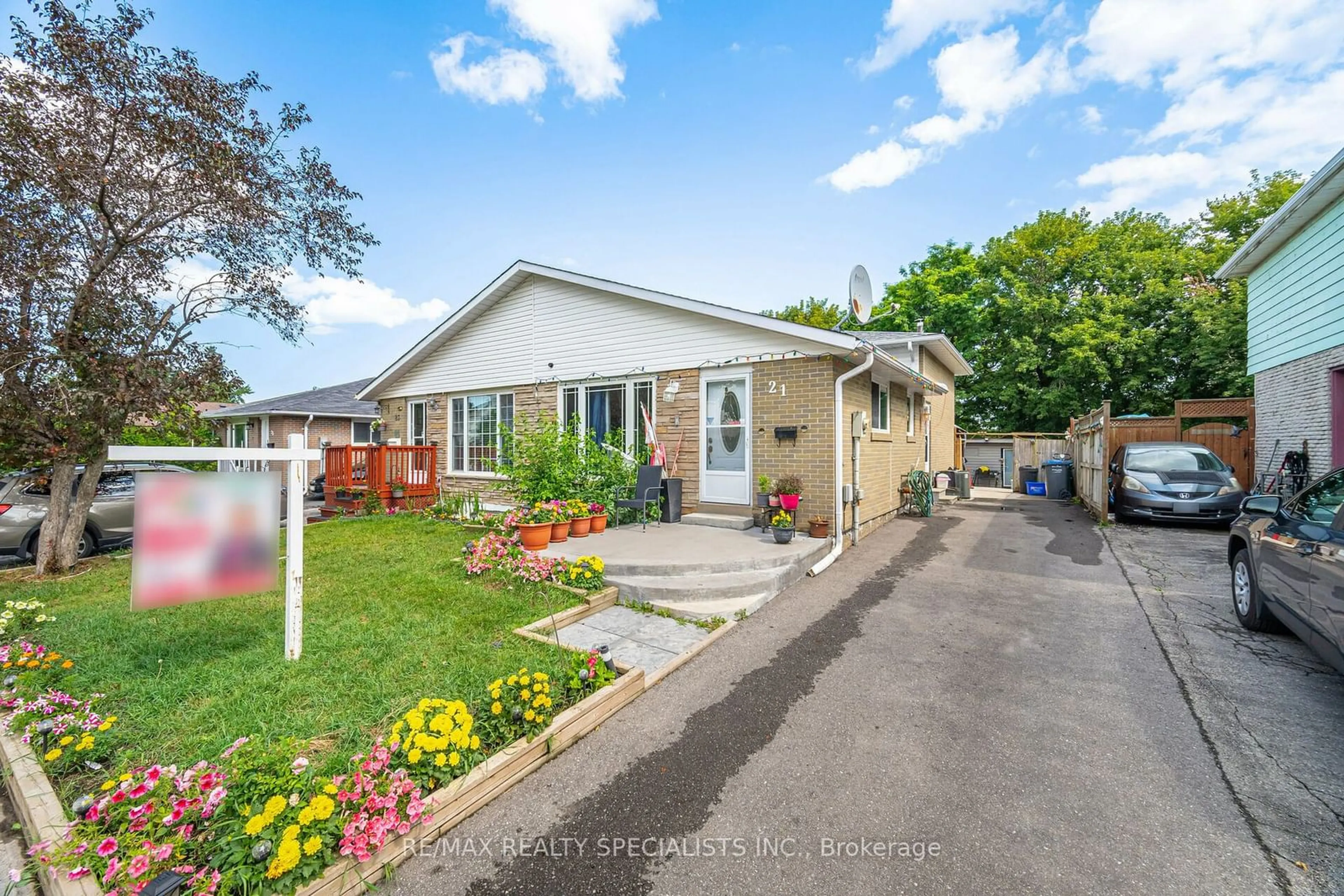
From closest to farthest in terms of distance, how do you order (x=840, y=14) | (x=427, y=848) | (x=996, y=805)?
(x=427, y=848) < (x=996, y=805) < (x=840, y=14)

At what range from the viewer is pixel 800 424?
7602 millimetres

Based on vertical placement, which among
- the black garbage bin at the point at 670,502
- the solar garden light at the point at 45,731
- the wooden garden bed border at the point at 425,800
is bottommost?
the wooden garden bed border at the point at 425,800

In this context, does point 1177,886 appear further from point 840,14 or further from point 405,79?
point 405,79

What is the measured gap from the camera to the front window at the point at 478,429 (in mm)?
11523

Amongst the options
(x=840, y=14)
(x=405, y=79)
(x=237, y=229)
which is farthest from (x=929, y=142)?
(x=237, y=229)

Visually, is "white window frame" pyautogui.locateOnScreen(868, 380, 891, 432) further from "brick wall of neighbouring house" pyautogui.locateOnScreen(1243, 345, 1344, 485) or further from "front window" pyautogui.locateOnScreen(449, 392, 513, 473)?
"front window" pyautogui.locateOnScreen(449, 392, 513, 473)

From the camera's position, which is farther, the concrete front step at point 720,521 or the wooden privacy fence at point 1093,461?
the wooden privacy fence at point 1093,461

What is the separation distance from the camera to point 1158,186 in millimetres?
18219

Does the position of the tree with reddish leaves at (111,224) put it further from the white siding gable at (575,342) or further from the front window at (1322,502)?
the front window at (1322,502)

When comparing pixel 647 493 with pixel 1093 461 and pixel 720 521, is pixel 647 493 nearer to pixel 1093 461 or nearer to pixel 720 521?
pixel 720 521

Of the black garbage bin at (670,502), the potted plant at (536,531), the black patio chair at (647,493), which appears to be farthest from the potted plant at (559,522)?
the black garbage bin at (670,502)

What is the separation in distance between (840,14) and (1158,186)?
1770 cm

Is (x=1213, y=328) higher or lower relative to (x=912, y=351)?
higher

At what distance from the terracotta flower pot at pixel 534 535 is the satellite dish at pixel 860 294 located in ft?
21.4
